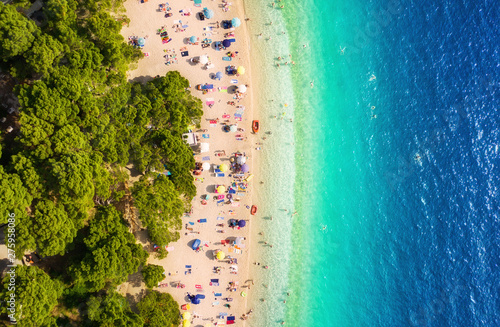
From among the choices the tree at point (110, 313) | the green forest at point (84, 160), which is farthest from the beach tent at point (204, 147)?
the tree at point (110, 313)

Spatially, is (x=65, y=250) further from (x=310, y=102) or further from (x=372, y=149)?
(x=372, y=149)

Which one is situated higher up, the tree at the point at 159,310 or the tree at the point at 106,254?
the tree at the point at 106,254

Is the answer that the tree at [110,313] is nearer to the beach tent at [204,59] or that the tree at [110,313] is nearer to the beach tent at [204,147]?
the beach tent at [204,147]

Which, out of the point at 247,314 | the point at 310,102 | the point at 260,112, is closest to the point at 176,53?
the point at 260,112

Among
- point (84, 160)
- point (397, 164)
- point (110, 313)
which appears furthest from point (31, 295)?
point (397, 164)

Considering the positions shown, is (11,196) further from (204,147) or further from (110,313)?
(204,147)

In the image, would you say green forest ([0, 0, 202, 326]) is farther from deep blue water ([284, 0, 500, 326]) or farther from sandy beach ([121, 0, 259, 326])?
deep blue water ([284, 0, 500, 326])

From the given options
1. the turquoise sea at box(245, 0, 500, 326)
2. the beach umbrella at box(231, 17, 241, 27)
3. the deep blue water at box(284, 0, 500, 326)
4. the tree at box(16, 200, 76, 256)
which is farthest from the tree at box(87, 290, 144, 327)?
the beach umbrella at box(231, 17, 241, 27)
